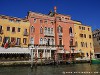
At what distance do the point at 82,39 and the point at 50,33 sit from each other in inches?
420

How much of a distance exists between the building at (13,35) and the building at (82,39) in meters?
15.1

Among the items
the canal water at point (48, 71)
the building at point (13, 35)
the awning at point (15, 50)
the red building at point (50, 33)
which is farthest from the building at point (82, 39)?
the canal water at point (48, 71)

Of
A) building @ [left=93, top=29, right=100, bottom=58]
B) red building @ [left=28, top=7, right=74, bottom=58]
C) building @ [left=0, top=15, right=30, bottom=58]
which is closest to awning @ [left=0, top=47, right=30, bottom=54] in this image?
building @ [left=0, top=15, right=30, bottom=58]

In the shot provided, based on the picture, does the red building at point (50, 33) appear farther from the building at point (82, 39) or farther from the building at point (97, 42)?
the building at point (97, 42)

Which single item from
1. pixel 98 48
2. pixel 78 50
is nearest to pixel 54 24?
pixel 78 50

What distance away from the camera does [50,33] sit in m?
43.4

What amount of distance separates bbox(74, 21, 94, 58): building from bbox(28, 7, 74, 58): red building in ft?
5.82

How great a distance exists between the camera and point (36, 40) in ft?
135

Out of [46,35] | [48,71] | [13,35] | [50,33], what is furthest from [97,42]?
[48,71]

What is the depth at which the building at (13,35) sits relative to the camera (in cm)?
3612

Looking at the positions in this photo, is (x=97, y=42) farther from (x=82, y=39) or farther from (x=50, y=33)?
(x=50, y=33)

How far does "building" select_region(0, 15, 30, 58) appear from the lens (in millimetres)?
36116

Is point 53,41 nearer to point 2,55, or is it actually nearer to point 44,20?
point 44,20

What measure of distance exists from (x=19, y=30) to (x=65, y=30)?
43.8 feet
